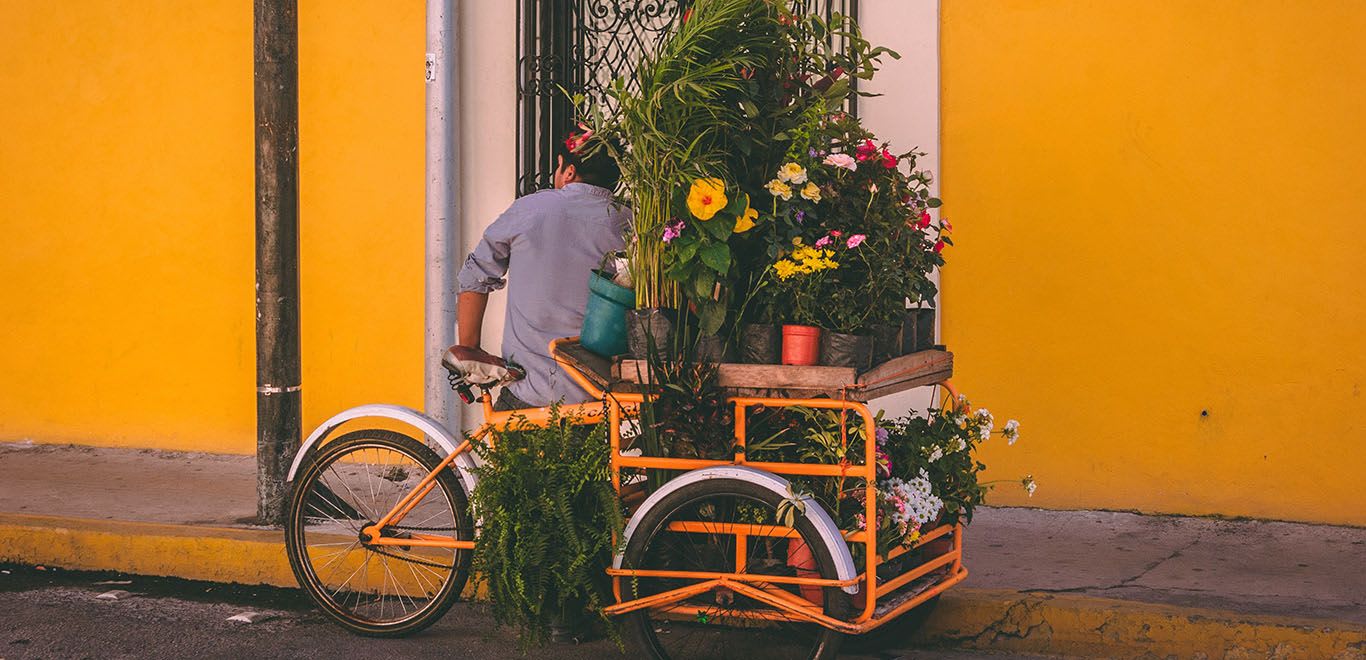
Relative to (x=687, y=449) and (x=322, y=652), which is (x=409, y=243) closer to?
(x=322, y=652)

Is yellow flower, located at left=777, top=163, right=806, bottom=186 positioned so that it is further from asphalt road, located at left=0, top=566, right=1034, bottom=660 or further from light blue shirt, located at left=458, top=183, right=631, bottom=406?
asphalt road, located at left=0, top=566, right=1034, bottom=660

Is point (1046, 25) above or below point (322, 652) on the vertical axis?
above

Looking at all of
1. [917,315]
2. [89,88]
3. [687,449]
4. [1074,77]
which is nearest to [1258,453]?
[1074,77]

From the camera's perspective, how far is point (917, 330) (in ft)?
15.3

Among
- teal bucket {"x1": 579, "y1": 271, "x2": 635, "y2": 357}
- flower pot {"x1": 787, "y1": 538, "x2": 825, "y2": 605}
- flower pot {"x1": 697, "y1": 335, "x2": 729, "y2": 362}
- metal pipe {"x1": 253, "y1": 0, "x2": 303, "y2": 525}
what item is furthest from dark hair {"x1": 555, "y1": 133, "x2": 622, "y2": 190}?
metal pipe {"x1": 253, "y1": 0, "x2": 303, "y2": 525}

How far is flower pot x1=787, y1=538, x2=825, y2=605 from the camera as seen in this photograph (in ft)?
13.5

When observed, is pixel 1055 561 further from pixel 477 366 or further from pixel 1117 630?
pixel 477 366

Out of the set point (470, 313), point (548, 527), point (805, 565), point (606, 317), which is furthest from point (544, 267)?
point (805, 565)

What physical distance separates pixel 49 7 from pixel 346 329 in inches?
101

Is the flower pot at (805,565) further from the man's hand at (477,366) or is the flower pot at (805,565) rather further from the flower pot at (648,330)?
the man's hand at (477,366)

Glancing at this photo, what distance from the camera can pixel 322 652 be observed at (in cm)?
471

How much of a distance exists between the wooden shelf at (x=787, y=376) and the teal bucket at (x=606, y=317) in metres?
0.04

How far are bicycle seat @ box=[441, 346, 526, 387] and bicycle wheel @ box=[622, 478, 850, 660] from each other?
74 centimetres

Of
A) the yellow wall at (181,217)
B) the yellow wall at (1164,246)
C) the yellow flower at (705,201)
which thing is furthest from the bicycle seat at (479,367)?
the yellow wall at (181,217)
